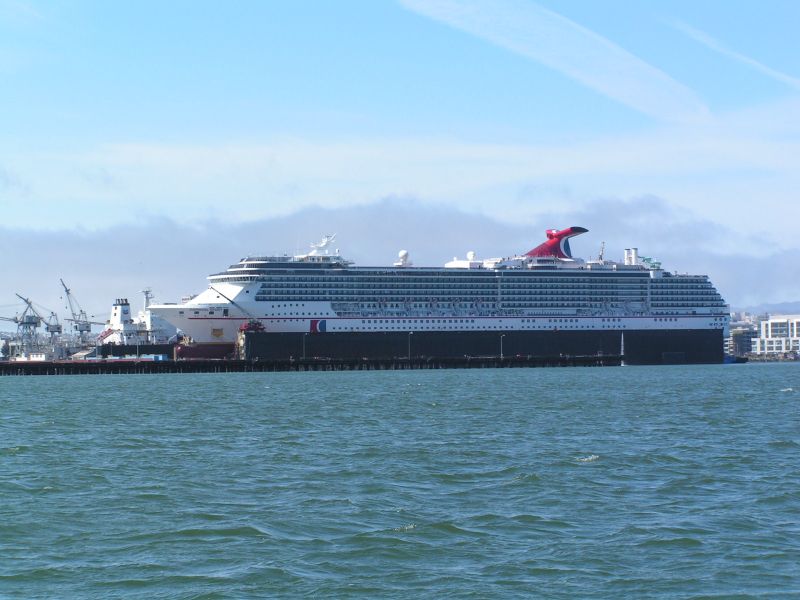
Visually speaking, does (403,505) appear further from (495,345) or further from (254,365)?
(495,345)

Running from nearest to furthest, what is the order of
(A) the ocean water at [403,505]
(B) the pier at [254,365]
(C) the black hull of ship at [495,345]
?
(A) the ocean water at [403,505] → (B) the pier at [254,365] → (C) the black hull of ship at [495,345]

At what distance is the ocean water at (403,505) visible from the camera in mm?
17891

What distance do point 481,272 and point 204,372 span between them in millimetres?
29435

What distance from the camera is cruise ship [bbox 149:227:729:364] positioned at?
107250 millimetres

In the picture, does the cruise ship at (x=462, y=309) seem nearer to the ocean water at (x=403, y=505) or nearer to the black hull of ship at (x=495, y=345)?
the black hull of ship at (x=495, y=345)

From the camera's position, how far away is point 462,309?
371 feet

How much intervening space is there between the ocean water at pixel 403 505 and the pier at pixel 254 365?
55.7 m

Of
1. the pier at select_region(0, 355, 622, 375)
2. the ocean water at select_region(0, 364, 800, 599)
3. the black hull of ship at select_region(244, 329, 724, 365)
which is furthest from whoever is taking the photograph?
the black hull of ship at select_region(244, 329, 724, 365)

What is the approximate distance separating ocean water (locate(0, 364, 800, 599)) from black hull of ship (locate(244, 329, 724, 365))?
190ft

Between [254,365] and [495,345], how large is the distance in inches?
925

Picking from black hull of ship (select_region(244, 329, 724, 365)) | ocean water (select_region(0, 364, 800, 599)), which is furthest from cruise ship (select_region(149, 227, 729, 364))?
ocean water (select_region(0, 364, 800, 599))

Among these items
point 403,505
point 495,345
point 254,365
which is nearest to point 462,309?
point 495,345

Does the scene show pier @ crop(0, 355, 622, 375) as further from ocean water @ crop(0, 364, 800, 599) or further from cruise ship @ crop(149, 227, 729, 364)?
ocean water @ crop(0, 364, 800, 599)

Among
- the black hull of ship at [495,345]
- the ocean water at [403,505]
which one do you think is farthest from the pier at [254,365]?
the ocean water at [403,505]
